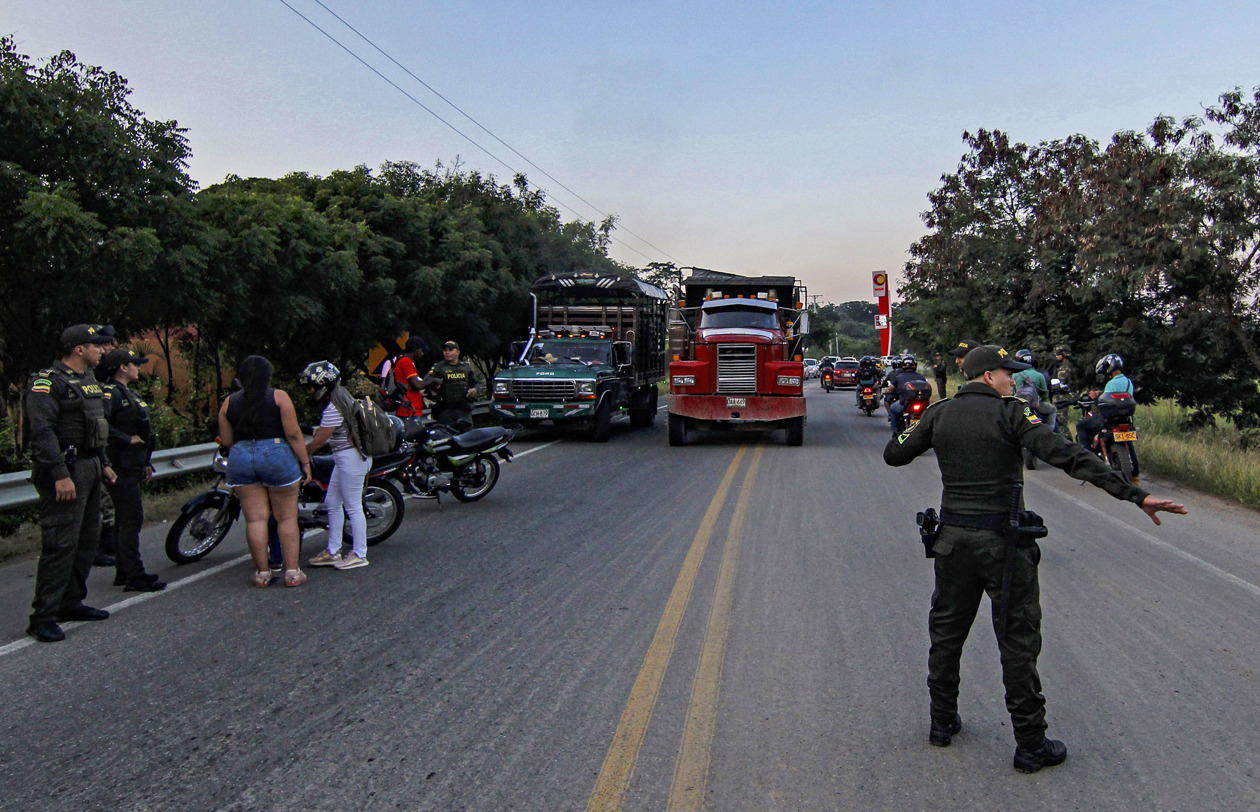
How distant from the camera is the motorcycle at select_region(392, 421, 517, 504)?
10.3 m

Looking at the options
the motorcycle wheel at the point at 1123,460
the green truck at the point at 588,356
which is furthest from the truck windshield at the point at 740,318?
the motorcycle wheel at the point at 1123,460

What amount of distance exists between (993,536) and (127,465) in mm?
6266

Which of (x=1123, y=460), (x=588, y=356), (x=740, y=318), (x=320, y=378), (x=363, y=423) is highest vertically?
(x=740, y=318)

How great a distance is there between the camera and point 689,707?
15.1ft

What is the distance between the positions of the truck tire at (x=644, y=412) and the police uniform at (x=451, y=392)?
927 cm

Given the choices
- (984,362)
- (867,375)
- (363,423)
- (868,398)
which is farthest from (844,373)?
(984,362)

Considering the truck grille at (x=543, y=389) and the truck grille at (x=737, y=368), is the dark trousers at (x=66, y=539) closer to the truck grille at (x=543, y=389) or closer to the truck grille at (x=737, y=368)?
the truck grille at (x=543, y=389)

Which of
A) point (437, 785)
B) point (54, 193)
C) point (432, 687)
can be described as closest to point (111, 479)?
point (432, 687)

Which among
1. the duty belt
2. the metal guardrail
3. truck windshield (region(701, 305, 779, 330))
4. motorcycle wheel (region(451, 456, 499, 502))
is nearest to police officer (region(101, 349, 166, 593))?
the metal guardrail

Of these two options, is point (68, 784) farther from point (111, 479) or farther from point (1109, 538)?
point (1109, 538)

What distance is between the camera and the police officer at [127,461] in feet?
23.2

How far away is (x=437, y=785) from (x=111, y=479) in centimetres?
406

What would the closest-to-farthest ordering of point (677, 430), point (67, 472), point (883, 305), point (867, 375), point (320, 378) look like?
point (67, 472) → point (320, 378) → point (677, 430) → point (867, 375) → point (883, 305)

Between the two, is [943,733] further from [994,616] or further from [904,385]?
[904,385]
